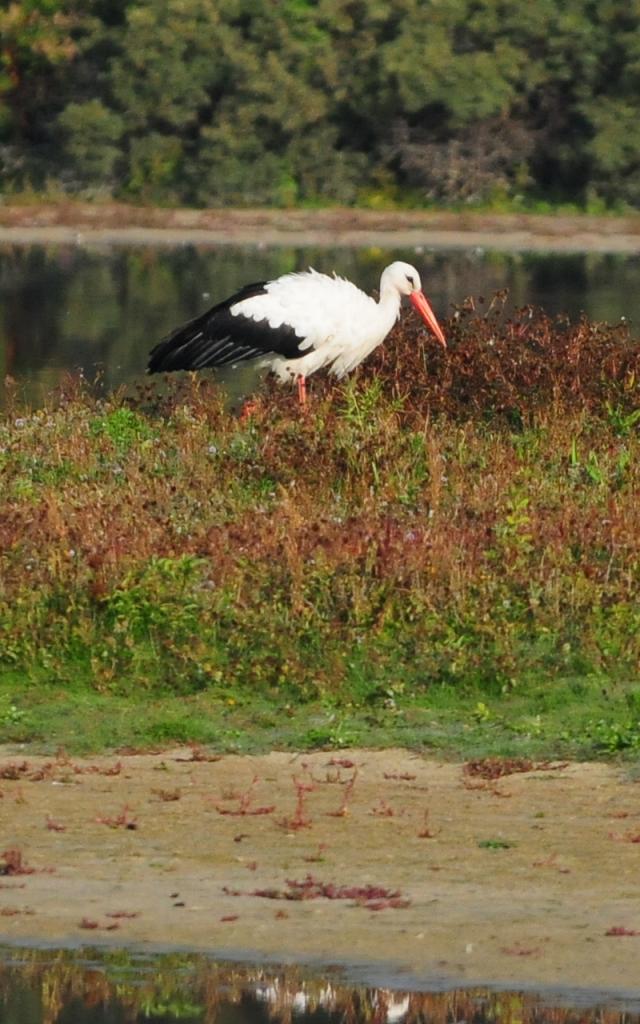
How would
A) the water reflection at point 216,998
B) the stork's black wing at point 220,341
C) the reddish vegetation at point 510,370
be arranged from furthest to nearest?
1. the stork's black wing at point 220,341
2. the reddish vegetation at point 510,370
3. the water reflection at point 216,998

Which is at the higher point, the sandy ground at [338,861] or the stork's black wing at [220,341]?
the stork's black wing at [220,341]

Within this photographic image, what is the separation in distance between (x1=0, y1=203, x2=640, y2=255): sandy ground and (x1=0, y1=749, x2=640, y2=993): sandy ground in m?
29.4

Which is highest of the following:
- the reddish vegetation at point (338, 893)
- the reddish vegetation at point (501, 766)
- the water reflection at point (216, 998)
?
the reddish vegetation at point (501, 766)

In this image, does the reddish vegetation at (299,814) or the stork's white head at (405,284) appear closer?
the reddish vegetation at (299,814)

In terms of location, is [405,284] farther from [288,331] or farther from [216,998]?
[216,998]

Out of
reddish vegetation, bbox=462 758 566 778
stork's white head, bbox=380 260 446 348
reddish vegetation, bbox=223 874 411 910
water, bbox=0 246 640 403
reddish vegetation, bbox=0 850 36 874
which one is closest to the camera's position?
reddish vegetation, bbox=223 874 411 910

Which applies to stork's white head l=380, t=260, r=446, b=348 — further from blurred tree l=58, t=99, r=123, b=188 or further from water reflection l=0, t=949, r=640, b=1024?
blurred tree l=58, t=99, r=123, b=188

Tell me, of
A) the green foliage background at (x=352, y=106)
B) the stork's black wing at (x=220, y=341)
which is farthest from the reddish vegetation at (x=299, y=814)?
the green foliage background at (x=352, y=106)

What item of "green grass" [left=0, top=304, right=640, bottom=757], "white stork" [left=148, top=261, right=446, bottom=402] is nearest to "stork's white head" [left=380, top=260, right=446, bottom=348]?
"white stork" [left=148, top=261, right=446, bottom=402]

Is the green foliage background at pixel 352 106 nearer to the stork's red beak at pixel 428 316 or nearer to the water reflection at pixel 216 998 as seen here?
the stork's red beak at pixel 428 316

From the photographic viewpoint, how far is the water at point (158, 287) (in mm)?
19438

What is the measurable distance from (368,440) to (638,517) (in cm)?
172

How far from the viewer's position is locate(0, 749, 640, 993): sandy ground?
5.56 metres

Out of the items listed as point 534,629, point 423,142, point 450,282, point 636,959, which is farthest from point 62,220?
point 636,959
